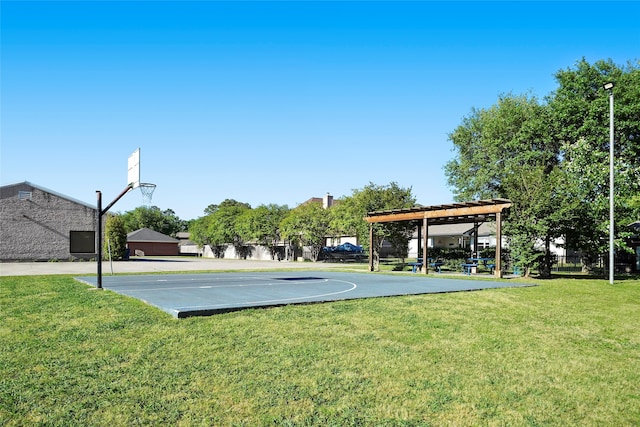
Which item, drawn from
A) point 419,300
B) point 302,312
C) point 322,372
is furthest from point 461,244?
point 322,372

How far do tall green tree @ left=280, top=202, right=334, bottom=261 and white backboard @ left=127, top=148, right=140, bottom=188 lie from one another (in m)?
27.9

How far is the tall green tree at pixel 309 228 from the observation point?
136 feet

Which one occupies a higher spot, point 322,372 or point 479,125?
point 479,125

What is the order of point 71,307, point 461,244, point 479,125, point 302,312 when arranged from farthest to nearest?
point 461,244, point 479,125, point 71,307, point 302,312

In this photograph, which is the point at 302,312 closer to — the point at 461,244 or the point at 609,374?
the point at 609,374

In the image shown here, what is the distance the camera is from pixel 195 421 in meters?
3.90

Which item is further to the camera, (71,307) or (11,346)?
(71,307)

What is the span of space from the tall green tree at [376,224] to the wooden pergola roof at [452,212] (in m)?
1.72

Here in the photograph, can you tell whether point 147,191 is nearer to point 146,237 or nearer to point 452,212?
point 452,212

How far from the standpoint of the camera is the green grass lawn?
4125 millimetres

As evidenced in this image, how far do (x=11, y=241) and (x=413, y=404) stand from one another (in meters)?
39.2

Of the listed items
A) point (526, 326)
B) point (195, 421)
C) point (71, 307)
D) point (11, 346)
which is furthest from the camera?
point (71, 307)

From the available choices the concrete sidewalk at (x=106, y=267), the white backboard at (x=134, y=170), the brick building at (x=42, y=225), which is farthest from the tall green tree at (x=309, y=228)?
the white backboard at (x=134, y=170)

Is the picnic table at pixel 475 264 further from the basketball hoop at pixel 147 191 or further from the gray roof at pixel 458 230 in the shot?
the gray roof at pixel 458 230
